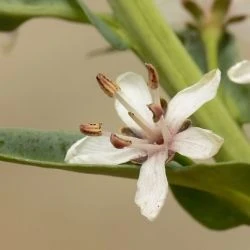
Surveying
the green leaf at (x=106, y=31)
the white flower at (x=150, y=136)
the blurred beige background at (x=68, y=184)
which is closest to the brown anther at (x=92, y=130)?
the white flower at (x=150, y=136)

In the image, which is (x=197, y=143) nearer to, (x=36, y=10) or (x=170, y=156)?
(x=170, y=156)

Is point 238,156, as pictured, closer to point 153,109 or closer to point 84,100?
point 153,109

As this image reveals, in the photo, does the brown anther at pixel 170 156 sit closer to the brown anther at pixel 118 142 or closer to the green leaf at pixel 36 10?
the brown anther at pixel 118 142

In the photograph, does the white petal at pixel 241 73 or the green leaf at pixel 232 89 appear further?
the green leaf at pixel 232 89

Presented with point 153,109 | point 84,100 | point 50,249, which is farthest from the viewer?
point 84,100

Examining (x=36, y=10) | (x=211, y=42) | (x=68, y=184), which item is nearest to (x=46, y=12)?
(x=36, y=10)

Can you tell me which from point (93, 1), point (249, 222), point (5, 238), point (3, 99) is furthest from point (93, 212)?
point (249, 222)

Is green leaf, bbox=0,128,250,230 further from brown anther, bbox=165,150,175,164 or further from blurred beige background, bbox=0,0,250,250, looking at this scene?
blurred beige background, bbox=0,0,250,250
